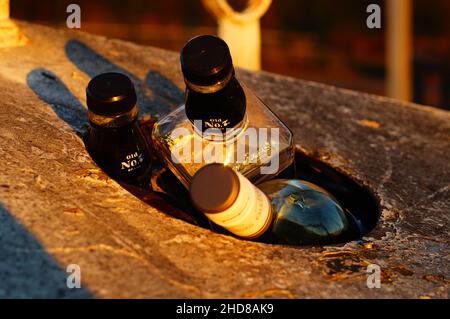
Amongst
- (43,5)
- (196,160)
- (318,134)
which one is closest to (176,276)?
(196,160)

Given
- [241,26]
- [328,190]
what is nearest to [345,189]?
[328,190]

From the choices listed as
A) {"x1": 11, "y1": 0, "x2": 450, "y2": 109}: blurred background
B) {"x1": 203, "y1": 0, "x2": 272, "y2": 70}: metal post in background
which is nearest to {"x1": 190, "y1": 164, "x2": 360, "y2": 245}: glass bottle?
{"x1": 203, "y1": 0, "x2": 272, "y2": 70}: metal post in background

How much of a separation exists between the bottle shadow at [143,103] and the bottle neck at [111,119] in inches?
4.5

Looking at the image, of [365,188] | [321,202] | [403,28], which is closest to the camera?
[321,202]

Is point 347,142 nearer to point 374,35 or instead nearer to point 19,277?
point 19,277

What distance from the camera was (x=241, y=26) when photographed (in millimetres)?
2279

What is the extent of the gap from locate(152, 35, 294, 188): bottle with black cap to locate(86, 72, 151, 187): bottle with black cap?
0.06 meters

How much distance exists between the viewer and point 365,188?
1.56 meters

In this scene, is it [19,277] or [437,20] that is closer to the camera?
[19,277]

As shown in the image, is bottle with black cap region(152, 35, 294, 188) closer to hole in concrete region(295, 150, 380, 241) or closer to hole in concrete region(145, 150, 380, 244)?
hole in concrete region(145, 150, 380, 244)

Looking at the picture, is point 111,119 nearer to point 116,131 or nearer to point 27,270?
point 116,131

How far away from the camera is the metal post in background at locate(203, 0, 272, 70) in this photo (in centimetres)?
221

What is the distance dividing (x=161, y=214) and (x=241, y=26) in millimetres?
1142
